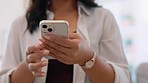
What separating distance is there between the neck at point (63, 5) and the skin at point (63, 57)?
0.08 meters

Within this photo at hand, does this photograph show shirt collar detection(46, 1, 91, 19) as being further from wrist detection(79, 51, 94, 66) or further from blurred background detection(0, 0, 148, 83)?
blurred background detection(0, 0, 148, 83)

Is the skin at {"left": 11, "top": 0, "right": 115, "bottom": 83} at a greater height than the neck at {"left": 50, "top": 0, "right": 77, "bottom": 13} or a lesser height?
lesser

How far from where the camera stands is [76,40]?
25.0 inches

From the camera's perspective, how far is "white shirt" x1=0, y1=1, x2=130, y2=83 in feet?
2.73

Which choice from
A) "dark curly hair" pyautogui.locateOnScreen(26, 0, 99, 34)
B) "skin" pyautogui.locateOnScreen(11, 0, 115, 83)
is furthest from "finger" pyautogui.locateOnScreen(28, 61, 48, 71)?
"dark curly hair" pyautogui.locateOnScreen(26, 0, 99, 34)

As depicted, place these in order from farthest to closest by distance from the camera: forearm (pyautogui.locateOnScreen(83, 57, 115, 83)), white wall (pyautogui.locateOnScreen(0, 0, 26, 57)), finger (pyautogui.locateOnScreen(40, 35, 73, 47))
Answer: white wall (pyautogui.locateOnScreen(0, 0, 26, 57))
forearm (pyautogui.locateOnScreen(83, 57, 115, 83))
finger (pyautogui.locateOnScreen(40, 35, 73, 47))

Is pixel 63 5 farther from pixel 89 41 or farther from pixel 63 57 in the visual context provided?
pixel 63 57

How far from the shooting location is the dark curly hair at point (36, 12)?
91 cm

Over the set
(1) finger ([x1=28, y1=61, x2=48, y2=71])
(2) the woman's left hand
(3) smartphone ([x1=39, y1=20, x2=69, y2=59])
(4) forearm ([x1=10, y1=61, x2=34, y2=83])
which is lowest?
(4) forearm ([x1=10, y1=61, x2=34, y2=83])

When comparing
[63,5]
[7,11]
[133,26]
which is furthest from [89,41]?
[7,11]

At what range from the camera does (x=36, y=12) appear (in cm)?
96

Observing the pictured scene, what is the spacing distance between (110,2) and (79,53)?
965 millimetres

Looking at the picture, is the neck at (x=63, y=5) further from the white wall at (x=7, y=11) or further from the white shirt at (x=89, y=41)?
the white wall at (x=7, y=11)

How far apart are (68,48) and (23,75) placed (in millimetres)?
236
